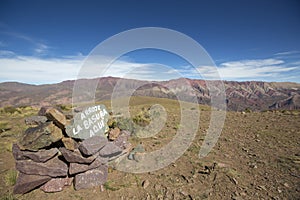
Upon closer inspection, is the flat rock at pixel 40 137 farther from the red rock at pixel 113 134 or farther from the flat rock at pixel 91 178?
the red rock at pixel 113 134

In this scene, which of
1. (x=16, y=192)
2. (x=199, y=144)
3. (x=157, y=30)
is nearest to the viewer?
(x=16, y=192)

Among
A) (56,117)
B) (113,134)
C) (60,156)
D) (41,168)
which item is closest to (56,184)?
(41,168)

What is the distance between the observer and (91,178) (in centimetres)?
654

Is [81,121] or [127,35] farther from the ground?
[127,35]

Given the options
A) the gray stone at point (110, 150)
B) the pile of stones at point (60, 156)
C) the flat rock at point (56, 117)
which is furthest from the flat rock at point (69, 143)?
the gray stone at point (110, 150)

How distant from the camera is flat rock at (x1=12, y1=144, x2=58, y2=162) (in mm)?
6371

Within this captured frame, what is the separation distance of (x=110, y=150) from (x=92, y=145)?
88 cm

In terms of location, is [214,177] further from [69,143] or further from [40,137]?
[40,137]

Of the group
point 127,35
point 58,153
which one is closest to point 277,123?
point 127,35

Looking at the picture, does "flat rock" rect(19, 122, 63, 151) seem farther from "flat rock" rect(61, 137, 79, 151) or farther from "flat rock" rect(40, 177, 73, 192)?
"flat rock" rect(40, 177, 73, 192)

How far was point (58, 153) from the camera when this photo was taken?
274 inches

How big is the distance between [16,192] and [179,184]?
5516mm

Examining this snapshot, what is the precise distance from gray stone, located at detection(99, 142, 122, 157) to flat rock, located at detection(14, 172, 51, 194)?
2.03 metres

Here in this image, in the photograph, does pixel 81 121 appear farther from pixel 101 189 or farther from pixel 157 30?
pixel 157 30
